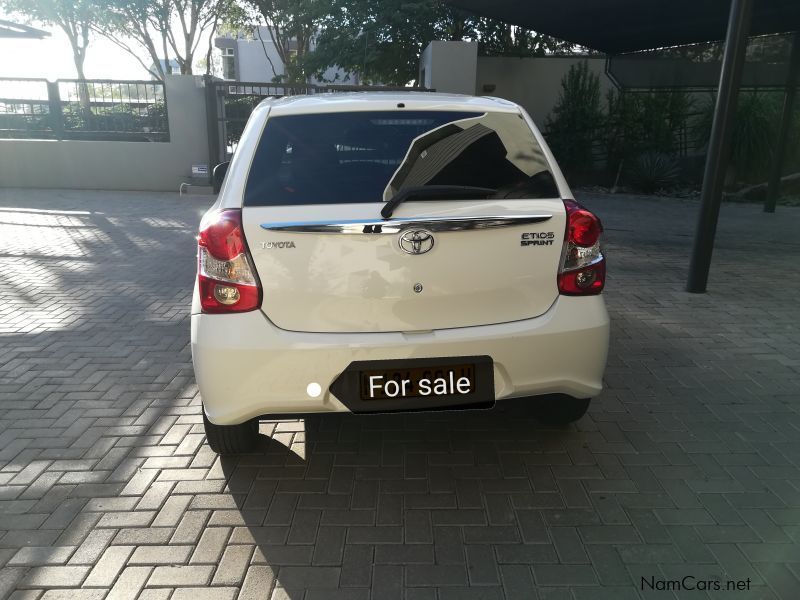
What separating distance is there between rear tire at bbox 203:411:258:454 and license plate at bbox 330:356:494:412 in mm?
635

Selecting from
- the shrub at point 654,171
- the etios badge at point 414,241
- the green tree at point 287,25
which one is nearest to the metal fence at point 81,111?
the green tree at point 287,25

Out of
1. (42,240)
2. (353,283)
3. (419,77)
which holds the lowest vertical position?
(42,240)

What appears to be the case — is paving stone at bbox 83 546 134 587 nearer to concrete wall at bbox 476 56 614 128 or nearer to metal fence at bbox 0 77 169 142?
metal fence at bbox 0 77 169 142

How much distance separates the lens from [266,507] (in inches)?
113

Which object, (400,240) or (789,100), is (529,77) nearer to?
(789,100)

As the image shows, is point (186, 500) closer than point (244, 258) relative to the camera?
No

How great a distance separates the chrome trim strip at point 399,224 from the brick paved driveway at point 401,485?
3.98ft

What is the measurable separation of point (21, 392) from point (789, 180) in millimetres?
14925

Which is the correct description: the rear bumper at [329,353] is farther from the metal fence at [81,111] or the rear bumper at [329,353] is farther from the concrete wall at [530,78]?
the concrete wall at [530,78]

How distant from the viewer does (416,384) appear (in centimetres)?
277

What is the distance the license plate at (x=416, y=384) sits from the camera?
274 cm

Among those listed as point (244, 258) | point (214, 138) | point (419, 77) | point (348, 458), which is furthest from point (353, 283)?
point (419, 77)

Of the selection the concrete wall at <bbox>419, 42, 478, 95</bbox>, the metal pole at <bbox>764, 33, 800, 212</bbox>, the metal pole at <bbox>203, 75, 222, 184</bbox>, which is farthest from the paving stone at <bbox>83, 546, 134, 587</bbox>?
the metal pole at <bbox>764, 33, 800, 212</bbox>

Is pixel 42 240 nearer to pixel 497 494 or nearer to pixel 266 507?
pixel 266 507
